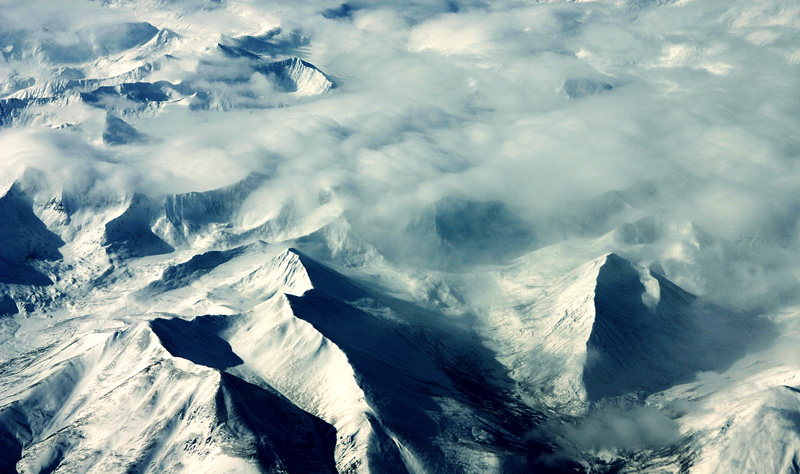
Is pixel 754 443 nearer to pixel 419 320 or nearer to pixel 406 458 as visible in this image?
pixel 406 458

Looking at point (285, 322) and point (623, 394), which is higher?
point (285, 322)

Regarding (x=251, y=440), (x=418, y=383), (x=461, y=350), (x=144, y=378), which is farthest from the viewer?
(x=461, y=350)

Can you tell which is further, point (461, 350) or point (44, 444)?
point (461, 350)

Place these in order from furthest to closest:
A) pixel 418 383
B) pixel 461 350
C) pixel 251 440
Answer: pixel 461 350, pixel 418 383, pixel 251 440

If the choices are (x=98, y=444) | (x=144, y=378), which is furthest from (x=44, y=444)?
(x=144, y=378)

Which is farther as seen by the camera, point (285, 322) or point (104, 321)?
point (104, 321)

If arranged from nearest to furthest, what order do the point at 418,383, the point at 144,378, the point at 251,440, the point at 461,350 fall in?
the point at 251,440 → the point at 144,378 → the point at 418,383 → the point at 461,350

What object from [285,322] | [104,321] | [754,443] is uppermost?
[754,443]

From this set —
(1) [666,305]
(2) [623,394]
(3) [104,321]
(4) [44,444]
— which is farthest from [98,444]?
(1) [666,305]

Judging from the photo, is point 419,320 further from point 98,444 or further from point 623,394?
point 98,444
